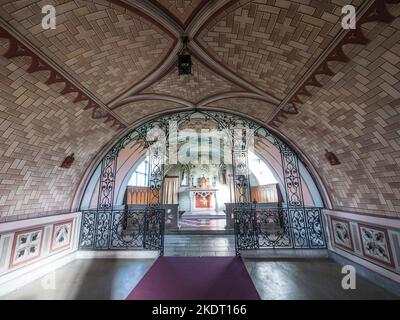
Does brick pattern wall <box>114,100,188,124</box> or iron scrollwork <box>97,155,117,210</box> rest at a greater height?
brick pattern wall <box>114,100,188,124</box>

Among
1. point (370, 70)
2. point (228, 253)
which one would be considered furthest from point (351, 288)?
point (370, 70)

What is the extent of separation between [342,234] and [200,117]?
153 inches

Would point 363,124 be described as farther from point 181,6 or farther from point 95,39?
point 95,39

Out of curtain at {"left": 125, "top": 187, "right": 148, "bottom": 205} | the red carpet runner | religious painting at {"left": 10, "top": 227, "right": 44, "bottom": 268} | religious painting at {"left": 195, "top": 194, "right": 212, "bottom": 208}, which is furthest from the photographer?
religious painting at {"left": 195, "top": 194, "right": 212, "bottom": 208}

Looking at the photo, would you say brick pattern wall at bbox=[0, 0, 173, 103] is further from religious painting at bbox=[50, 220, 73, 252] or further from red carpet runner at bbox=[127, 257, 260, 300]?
red carpet runner at bbox=[127, 257, 260, 300]

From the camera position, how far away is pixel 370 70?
186 centimetres

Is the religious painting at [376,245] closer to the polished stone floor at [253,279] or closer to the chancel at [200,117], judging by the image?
the chancel at [200,117]

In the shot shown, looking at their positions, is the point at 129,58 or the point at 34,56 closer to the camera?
the point at 34,56

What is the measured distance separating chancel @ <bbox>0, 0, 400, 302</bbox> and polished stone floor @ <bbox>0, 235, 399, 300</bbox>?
0.03 meters

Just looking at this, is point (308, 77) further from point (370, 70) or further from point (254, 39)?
point (254, 39)

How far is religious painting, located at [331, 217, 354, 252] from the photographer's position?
336cm

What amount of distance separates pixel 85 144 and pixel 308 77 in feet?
13.0

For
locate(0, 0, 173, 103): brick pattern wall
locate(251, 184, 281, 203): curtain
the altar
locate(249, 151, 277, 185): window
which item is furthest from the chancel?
the altar

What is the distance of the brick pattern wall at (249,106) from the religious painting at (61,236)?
397 centimetres
